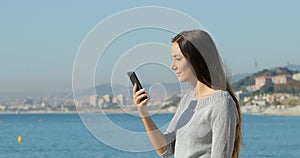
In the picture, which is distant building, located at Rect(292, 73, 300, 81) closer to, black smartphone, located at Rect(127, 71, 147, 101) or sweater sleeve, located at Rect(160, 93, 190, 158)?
sweater sleeve, located at Rect(160, 93, 190, 158)

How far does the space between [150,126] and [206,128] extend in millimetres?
143

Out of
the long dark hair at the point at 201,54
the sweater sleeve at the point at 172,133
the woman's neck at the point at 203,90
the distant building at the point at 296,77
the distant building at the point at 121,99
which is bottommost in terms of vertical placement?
the distant building at the point at 296,77

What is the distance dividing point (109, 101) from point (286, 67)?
215 ft

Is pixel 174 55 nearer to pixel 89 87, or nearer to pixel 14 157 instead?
pixel 89 87

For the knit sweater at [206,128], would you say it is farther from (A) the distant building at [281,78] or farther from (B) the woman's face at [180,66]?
(A) the distant building at [281,78]

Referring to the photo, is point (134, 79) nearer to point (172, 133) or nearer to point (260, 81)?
point (172, 133)

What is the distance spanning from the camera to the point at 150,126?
1.98m

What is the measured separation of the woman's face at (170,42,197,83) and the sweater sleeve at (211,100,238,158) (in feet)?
0.36

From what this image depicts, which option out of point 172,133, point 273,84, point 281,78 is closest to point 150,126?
point 172,133

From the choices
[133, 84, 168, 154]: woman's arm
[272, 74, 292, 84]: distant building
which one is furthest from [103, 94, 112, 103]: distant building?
[272, 74, 292, 84]: distant building

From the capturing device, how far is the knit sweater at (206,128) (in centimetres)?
193

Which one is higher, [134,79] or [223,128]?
[134,79]

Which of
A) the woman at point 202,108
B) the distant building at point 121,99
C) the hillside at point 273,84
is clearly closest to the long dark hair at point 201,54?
the woman at point 202,108

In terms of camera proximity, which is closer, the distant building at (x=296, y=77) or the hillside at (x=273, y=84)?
the hillside at (x=273, y=84)
